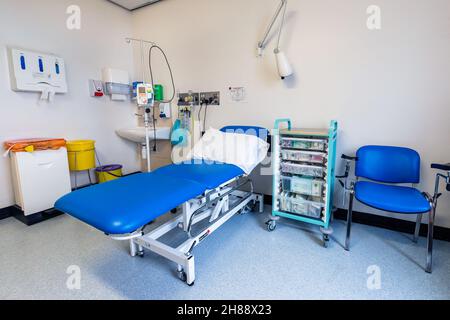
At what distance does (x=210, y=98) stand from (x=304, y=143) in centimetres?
142

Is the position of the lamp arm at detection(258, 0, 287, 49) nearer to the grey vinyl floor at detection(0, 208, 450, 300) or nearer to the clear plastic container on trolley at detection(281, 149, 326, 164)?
the clear plastic container on trolley at detection(281, 149, 326, 164)

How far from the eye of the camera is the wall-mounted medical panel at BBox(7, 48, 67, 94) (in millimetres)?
2332

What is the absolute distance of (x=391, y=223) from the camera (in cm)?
215

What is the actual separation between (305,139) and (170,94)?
214 cm

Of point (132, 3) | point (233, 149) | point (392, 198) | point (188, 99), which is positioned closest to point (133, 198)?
point (233, 149)

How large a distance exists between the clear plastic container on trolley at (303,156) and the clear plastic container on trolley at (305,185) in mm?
167

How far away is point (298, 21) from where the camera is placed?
2.28 metres

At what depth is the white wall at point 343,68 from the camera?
186 centimetres

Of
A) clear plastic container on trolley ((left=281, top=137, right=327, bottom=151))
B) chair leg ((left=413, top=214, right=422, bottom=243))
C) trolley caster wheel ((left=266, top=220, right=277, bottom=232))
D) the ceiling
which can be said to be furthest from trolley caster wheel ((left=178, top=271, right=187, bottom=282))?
the ceiling

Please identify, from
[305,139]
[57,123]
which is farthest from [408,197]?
[57,123]

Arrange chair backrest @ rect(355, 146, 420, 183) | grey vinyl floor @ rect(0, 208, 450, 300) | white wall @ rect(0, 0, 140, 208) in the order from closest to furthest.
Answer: grey vinyl floor @ rect(0, 208, 450, 300) → chair backrest @ rect(355, 146, 420, 183) → white wall @ rect(0, 0, 140, 208)

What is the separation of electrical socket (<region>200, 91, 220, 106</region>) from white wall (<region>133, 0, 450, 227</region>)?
10 cm

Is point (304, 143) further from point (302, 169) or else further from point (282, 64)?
point (282, 64)

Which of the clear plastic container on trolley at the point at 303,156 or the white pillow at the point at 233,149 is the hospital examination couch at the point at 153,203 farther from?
the clear plastic container on trolley at the point at 303,156
